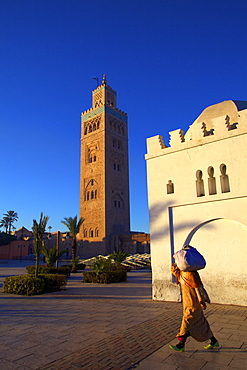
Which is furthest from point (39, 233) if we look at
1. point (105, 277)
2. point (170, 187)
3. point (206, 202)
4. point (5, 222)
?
point (5, 222)

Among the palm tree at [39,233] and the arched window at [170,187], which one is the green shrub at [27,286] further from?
the arched window at [170,187]

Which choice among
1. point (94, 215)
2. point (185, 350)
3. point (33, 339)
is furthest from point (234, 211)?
point (94, 215)

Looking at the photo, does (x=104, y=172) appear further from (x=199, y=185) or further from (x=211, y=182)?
(x=211, y=182)

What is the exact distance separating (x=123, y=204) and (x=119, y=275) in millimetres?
29822

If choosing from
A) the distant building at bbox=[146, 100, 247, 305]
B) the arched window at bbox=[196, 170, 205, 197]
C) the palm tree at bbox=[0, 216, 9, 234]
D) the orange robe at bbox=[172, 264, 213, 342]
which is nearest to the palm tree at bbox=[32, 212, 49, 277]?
the distant building at bbox=[146, 100, 247, 305]

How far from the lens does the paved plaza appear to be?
351 centimetres

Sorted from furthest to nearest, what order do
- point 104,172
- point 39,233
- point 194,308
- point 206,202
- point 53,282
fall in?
point 104,172 → point 39,233 → point 53,282 → point 206,202 → point 194,308

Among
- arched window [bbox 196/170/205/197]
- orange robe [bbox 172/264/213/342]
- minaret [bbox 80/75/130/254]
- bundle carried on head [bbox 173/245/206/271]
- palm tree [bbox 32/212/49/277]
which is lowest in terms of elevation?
orange robe [bbox 172/264/213/342]

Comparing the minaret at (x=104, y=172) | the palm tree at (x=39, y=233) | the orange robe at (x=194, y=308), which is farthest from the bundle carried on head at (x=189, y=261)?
the minaret at (x=104, y=172)

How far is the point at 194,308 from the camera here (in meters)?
3.87

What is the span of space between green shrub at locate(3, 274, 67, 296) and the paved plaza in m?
2.18

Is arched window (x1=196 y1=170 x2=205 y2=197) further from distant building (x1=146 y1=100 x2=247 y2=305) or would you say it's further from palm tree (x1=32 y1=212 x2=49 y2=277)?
palm tree (x1=32 y1=212 x2=49 y2=277)

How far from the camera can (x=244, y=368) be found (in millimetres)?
3305

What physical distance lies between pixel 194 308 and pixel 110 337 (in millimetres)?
1556
